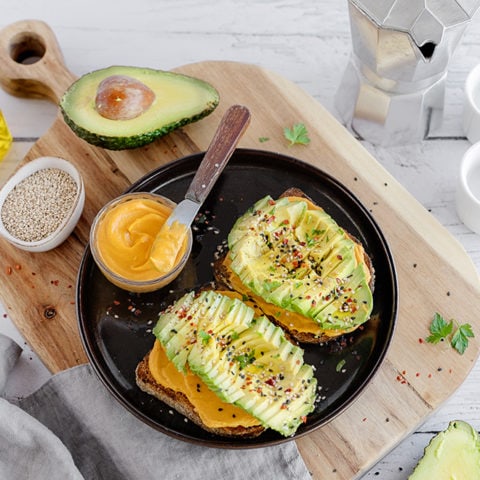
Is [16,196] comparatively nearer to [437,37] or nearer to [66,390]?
[66,390]

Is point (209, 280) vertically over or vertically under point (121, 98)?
under

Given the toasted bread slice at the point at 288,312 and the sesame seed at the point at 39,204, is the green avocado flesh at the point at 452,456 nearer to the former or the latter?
the toasted bread slice at the point at 288,312

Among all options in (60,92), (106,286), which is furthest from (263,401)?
(60,92)

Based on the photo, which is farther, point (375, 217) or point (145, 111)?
point (375, 217)

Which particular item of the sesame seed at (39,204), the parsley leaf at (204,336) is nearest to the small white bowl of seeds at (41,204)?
the sesame seed at (39,204)

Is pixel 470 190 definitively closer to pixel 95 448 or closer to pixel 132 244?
pixel 132 244

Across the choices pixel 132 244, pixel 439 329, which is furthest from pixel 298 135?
pixel 439 329
